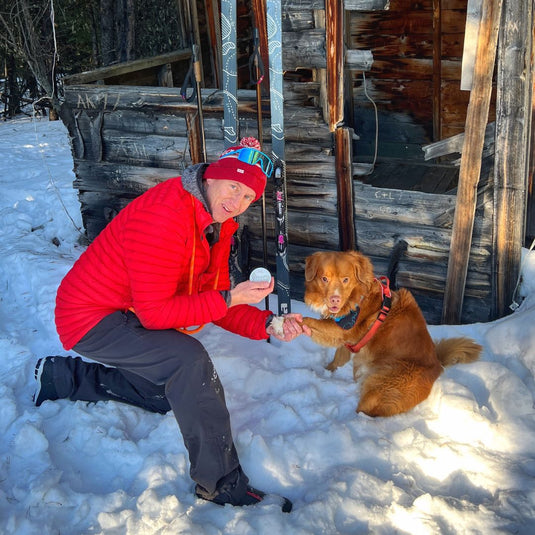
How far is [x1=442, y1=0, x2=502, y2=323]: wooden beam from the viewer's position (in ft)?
11.3

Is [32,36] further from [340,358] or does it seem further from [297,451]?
[297,451]

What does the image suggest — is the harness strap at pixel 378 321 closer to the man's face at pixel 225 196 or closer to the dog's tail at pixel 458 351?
the dog's tail at pixel 458 351

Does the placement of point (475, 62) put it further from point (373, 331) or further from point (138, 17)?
point (138, 17)

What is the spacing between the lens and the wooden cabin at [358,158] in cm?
358

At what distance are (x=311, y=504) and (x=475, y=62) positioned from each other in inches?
112

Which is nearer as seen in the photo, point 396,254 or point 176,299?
point 176,299

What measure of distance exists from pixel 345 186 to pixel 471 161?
3.01 feet

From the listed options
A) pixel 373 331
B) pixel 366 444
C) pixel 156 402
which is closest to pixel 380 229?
pixel 373 331

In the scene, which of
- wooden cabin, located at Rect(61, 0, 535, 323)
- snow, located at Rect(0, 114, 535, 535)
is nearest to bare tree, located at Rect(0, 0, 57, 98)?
wooden cabin, located at Rect(61, 0, 535, 323)

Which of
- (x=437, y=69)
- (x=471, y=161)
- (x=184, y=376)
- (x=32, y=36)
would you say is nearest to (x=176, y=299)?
(x=184, y=376)

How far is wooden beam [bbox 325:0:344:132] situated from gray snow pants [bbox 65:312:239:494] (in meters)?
2.08

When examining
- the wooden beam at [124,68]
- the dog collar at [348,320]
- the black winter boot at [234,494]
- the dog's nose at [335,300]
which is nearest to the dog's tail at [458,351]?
the dog collar at [348,320]

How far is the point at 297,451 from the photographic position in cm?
288

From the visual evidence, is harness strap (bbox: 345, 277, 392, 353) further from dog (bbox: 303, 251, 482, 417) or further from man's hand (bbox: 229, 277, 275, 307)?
man's hand (bbox: 229, 277, 275, 307)
